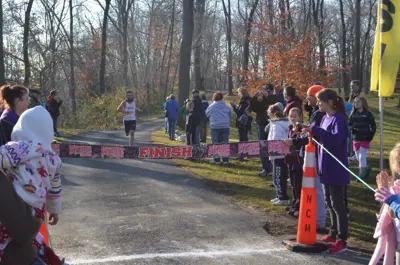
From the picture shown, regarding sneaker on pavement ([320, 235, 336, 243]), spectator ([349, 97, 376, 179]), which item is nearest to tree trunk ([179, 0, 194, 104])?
spectator ([349, 97, 376, 179])

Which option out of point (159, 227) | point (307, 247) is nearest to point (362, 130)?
point (307, 247)

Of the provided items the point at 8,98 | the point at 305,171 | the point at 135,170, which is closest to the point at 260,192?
→ the point at 305,171

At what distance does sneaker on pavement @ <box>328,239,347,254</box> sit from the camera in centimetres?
561

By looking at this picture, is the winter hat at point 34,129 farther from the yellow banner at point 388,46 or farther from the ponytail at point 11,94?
the yellow banner at point 388,46

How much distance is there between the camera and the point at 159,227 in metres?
6.66

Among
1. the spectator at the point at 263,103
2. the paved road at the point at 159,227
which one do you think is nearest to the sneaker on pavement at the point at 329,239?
the paved road at the point at 159,227

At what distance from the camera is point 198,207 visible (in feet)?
25.9

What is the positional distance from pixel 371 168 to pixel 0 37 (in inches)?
760

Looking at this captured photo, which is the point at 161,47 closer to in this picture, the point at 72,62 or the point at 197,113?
the point at 72,62

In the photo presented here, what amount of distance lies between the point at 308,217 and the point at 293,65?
49.0 ft

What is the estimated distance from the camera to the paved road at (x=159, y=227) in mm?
5457

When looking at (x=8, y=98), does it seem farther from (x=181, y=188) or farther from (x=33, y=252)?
(x=181, y=188)

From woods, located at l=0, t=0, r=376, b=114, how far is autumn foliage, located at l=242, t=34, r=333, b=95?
42 mm

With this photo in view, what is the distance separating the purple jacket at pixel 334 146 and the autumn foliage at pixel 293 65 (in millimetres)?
13561
